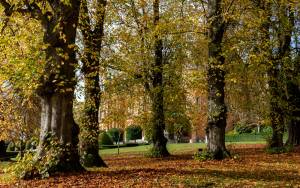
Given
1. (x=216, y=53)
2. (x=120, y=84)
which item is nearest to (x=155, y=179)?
(x=216, y=53)

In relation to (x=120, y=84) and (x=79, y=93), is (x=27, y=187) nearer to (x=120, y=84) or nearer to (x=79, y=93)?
(x=79, y=93)

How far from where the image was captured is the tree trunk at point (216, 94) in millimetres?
18672

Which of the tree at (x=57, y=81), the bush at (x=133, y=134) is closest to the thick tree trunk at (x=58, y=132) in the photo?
the tree at (x=57, y=81)

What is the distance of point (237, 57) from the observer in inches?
906

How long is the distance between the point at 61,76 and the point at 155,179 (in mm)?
3869

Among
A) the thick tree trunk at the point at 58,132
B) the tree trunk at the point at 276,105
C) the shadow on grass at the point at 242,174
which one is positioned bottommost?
the shadow on grass at the point at 242,174

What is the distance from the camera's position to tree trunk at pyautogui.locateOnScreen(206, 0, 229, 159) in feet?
61.3

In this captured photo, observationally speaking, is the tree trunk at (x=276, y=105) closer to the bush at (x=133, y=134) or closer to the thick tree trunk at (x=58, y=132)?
the thick tree trunk at (x=58, y=132)

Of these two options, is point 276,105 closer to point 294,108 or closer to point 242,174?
point 294,108

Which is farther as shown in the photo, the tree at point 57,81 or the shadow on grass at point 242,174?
the tree at point 57,81

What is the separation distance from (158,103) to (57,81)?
1277 cm

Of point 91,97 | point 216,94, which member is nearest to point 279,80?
point 216,94

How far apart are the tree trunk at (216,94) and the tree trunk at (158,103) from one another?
5662 millimetres

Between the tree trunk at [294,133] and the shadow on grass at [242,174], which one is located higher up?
the tree trunk at [294,133]
